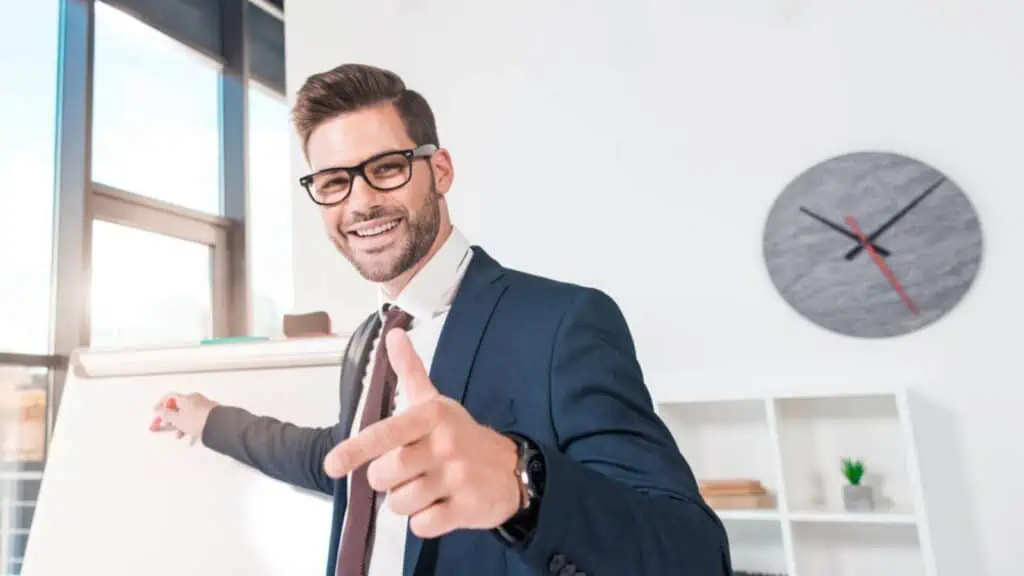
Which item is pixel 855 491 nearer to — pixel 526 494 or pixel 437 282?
pixel 437 282

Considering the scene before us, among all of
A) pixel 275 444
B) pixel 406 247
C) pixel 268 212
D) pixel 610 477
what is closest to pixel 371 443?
pixel 610 477

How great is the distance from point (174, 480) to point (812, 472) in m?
1.87

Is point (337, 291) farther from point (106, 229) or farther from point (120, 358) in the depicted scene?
point (120, 358)

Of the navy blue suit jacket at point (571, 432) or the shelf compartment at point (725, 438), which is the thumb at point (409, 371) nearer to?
the navy blue suit jacket at point (571, 432)

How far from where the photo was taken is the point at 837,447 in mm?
2119

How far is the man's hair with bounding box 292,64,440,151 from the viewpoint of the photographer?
96 centimetres

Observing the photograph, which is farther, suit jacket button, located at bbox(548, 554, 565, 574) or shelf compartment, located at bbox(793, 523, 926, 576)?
shelf compartment, located at bbox(793, 523, 926, 576)

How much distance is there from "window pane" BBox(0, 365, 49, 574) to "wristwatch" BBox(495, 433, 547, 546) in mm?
2382

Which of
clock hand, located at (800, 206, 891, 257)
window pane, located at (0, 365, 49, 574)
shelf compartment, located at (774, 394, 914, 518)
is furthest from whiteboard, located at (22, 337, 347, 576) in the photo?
clock hand, located at (800, 206, 891, 257)

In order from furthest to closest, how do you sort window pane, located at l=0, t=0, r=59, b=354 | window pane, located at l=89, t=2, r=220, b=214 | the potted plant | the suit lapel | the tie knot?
1. window pane, located at l=89, t=2, r=220, b=214
2. window pane, located at l=0, t=0, r=59, b=354
3. the potted plant
4. the tie knot
5. the suit lapel

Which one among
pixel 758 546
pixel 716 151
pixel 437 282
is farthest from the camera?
pixel 716 151

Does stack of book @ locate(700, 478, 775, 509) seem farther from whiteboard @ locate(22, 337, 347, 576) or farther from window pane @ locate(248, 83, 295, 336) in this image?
window pane @ locate(248, 83, 295, 336)

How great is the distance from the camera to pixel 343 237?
3.16ft

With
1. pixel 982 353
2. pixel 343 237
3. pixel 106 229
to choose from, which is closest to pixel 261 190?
pixel 106 229
